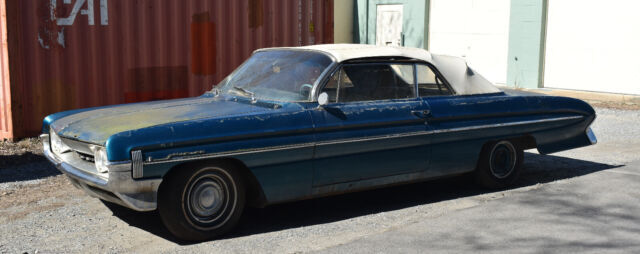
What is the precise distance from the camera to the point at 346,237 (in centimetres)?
521

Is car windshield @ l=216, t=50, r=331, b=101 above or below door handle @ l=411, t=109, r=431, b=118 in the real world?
above

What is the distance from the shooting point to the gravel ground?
5.05 m

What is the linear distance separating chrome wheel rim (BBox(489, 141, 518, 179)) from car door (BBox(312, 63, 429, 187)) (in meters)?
0.91

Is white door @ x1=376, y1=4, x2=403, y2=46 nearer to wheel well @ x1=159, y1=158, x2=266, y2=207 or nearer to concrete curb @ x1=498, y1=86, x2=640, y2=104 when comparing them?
concrete curb @ x1=498, y1=86, x2=640, y2=104

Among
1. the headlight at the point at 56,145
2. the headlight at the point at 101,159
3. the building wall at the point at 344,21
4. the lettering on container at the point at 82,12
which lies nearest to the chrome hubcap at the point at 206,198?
the headlight at the point at 101,159

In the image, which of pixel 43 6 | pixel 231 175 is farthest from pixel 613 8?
pixel 231 175

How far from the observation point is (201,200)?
5.12 m

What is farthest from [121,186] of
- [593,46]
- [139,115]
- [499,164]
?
[593,46]

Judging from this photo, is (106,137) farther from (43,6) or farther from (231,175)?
(43,6)

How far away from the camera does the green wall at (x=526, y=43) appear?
54.5 ft

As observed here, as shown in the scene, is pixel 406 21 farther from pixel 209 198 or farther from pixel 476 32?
pixel 209 198

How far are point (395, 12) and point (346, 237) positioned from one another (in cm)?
1608

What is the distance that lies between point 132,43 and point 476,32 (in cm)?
1029

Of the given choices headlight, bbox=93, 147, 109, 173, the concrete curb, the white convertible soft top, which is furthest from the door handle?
the concrete curb
